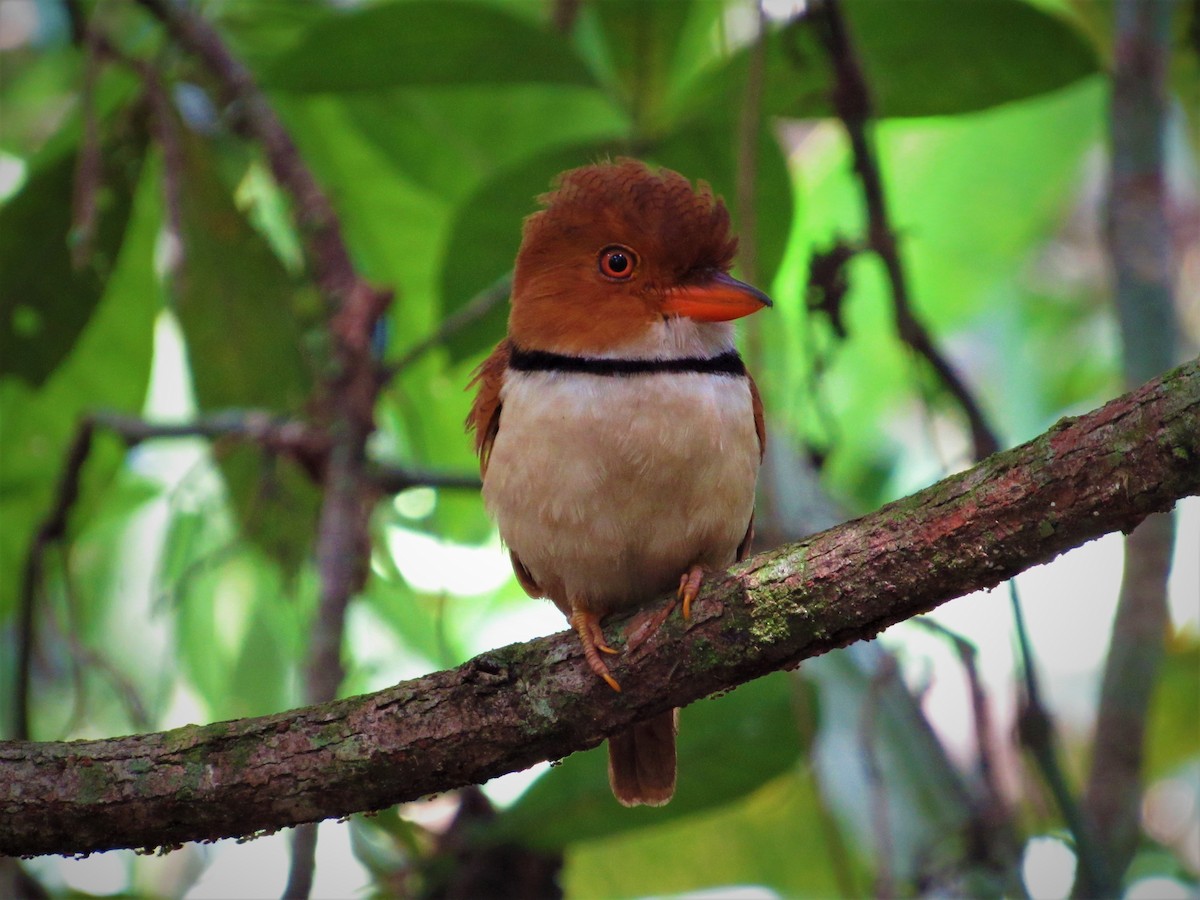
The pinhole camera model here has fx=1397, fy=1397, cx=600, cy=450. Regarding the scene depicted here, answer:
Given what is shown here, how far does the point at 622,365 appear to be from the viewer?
236 centimetres

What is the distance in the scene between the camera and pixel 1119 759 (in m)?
2.88

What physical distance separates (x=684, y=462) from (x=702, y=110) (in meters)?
1.32

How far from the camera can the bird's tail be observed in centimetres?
255

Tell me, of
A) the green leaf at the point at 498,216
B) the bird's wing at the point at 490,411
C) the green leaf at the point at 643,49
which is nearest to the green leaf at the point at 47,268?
the green leaf at the point at 498,216

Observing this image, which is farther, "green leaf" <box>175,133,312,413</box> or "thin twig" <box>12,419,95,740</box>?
"green leaf" <box>175,133,312,413</box>

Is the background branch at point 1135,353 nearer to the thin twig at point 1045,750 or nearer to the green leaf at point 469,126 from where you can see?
the thin twig at point 1045,750

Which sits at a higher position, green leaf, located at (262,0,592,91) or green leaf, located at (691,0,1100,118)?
green leaf, located at (262,0,592,91)

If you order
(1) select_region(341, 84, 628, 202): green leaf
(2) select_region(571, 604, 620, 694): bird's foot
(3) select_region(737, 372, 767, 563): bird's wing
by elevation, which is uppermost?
(1) select_region(341, 84, 628, 202): green leaf

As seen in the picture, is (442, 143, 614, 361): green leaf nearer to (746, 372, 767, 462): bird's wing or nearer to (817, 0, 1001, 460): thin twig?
(817, 0, 1001, 460): thin twig

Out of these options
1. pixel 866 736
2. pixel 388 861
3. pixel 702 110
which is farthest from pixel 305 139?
pixel 866 736

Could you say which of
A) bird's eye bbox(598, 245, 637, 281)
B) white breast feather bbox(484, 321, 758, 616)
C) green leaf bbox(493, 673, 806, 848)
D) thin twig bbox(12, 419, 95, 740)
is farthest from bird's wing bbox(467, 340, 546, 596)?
thin twig bbox(12, 419, 95, 740)

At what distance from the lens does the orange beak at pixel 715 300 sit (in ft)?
7.76

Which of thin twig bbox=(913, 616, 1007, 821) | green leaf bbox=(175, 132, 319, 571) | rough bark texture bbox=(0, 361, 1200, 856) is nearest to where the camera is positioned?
rough bark texture bbox=(0, 361, 1200, 856)

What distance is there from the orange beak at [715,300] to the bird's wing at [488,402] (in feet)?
1.06
